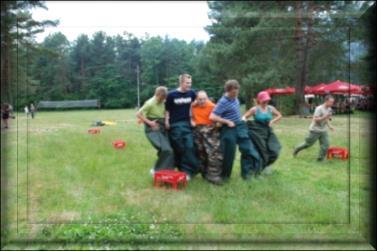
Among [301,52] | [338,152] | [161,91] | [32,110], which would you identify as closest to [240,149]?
[338,152]

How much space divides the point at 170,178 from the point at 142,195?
43 centimetres

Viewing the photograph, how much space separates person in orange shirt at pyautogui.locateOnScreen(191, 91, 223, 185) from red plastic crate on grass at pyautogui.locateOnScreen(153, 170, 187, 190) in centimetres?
37

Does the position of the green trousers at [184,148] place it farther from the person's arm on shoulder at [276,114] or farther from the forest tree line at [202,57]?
the forest tree line at [202,57]

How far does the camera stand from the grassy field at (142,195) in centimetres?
281

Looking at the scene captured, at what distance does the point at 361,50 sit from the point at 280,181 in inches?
Result: 69.2

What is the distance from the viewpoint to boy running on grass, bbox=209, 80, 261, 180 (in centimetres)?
414

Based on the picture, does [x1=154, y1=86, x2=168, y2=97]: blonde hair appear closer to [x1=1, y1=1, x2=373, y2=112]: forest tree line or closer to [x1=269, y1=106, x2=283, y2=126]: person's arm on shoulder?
[x1=1, y1=1, x2=373, y2=112]: forest tree line

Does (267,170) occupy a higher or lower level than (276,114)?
lower

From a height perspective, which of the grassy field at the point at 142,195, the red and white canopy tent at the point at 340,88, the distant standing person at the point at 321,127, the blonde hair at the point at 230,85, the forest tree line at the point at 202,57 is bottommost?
the grassy field at the point at 142,195

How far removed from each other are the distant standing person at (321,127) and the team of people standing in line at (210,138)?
16 millimetres

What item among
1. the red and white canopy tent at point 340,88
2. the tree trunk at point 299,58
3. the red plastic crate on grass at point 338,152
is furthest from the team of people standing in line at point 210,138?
the red and white canopy tent at point 340,88

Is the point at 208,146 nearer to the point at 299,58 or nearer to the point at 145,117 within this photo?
the point at 145,117

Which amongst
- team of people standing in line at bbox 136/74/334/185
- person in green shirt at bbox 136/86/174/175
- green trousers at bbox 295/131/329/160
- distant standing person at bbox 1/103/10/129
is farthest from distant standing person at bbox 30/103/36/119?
green trousers at bbox 295/131/329/160

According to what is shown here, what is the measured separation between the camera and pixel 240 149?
4582 mm
